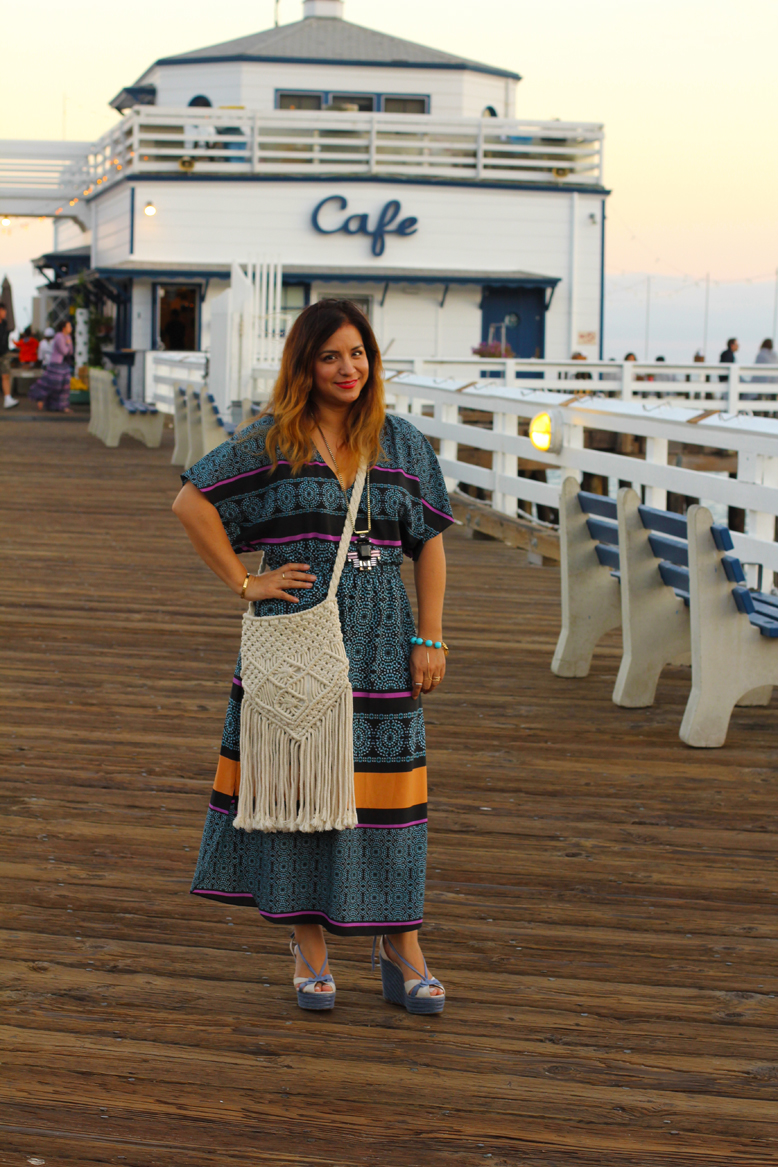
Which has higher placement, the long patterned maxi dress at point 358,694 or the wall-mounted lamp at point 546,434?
the wall-mounted lamp at point 546,434

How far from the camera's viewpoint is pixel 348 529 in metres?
3.03

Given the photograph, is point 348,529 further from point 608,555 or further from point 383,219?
point 383,219

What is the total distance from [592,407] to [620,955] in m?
6.88

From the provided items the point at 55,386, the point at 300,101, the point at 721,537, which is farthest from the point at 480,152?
the point at 721,537

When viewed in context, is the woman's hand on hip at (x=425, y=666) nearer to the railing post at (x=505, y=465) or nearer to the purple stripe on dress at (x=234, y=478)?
the purple stripe on dress at (x=234, y=478)

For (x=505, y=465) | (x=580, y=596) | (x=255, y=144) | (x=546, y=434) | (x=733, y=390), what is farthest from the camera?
(x=255, y=144)

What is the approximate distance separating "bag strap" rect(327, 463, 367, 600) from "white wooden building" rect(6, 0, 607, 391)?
→ 2692cm

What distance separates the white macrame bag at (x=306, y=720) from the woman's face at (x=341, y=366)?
0.23 m

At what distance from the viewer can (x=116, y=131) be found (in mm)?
31875

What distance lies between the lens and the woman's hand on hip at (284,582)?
9.94 ft

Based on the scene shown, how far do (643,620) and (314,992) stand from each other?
3.27 meters

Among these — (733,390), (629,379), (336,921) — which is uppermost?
(629,379)

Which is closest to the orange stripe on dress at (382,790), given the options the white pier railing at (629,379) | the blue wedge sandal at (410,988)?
the blue wedge sandal at (410,988)

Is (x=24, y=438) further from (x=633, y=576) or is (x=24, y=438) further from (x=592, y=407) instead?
(x=633, y=576)
